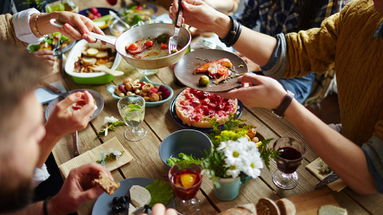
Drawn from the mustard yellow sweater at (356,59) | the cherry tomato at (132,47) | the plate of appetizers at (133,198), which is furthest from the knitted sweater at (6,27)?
the mustard yellow sweater at (356,59)

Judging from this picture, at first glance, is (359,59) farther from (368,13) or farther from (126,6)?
(126,6)

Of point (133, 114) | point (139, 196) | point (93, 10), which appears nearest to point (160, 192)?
point (139, 196)

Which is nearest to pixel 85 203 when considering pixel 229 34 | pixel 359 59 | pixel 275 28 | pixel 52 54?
pixel 52 54

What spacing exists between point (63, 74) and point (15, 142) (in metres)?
1.32

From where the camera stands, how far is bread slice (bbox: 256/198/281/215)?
106 cm

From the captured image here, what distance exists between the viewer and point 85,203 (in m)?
1.28

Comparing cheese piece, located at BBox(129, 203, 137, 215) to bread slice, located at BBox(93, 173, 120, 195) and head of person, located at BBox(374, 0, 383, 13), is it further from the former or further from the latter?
head of person, located at BBox(374, 0, 383, 13)

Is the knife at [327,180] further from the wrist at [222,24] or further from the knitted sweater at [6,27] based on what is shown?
the knitted sweater at [6,27]

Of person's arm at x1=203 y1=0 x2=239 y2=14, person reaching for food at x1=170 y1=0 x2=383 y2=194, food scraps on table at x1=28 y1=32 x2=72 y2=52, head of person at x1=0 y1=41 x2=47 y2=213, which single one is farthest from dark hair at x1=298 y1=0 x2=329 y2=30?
head of person at x1=0 y1=41 x2=47 y2=213

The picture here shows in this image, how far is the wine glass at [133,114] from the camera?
1.54 m

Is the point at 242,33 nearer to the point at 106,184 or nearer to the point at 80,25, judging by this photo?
the point at 80,25

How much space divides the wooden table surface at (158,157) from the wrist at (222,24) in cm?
39

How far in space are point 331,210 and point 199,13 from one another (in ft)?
3.76

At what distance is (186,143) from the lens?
4.79 ft
